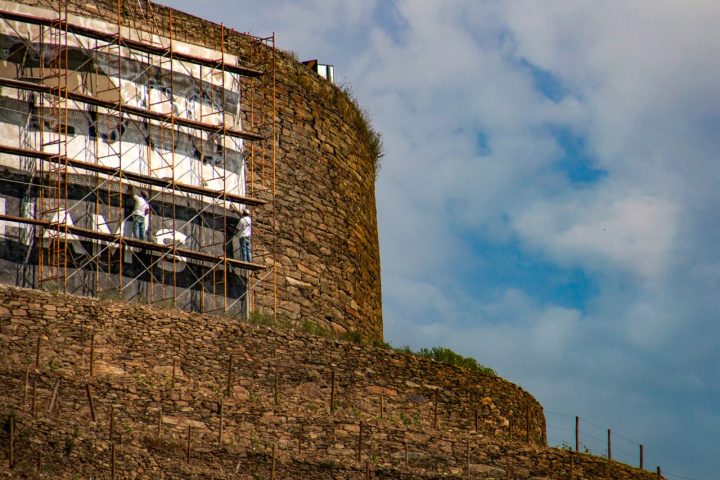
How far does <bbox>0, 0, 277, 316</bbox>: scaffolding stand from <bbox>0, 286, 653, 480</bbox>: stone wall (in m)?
1.85

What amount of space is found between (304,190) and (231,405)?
874cm

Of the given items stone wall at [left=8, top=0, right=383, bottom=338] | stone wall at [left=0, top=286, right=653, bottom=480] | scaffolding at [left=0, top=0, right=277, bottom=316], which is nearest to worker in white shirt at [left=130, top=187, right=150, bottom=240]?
scaffolding at [left=0, top=0, right=277, bottom=316]

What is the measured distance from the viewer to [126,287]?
36594mm

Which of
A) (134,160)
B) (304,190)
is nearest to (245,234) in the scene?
(304,190)

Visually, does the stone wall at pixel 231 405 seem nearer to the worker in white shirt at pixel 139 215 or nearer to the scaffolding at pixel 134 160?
the scaffolding at pixel 134 160

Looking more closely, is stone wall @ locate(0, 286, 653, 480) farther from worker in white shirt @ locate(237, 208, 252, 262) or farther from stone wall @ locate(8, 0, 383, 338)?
stone wall @ locate(8, 0, 383, 338)

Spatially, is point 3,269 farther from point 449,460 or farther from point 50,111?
point 449,460

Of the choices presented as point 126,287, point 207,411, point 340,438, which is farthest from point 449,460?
point 126,287

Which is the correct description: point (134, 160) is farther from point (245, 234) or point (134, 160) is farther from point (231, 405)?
point (231, 405)

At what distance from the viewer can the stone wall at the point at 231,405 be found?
30.4m

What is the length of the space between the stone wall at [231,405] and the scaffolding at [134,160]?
1852 mm

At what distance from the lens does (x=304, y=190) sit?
40.8 metres

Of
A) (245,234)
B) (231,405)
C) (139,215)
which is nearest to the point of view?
(231,405)

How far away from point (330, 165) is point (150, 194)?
5721 mm
